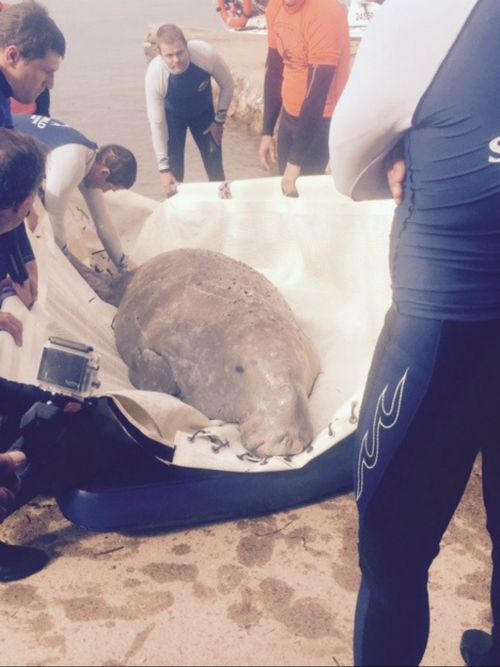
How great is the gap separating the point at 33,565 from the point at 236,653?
836mm

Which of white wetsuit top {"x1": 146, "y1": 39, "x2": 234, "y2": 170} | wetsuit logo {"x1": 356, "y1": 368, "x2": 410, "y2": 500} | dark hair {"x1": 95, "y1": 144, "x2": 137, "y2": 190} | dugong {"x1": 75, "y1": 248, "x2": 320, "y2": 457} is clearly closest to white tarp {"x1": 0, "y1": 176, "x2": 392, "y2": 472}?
dugong {"x1": 75, "y1": 248, "x2": 320, "y2": 457}

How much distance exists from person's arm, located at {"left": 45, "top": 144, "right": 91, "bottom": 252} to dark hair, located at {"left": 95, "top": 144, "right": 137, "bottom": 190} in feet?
0.69

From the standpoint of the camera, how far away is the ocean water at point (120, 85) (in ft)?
30.2

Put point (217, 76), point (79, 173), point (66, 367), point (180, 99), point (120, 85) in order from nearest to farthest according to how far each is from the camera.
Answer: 1. point (66, 367)
2. point (79, 173)
3. point (180, 99)
4. point (217, 76)
5. point (120, 85)

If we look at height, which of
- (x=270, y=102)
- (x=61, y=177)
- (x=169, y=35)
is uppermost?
(x=169, y=35)

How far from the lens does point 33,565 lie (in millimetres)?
2758

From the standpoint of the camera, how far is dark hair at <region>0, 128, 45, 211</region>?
254cm

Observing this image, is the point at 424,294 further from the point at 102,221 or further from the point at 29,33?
the point at 102,221

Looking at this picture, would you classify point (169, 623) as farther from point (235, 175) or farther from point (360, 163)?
point (235, 175)

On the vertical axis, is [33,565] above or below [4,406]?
below

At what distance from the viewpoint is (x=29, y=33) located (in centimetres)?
369

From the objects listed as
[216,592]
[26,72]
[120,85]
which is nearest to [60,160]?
[26,72]

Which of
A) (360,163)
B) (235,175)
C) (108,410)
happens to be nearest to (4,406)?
(108,410)

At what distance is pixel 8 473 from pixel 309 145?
9.47ft
